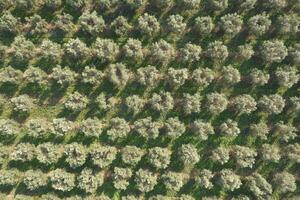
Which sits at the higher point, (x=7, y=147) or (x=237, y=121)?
(x=237, y=121)

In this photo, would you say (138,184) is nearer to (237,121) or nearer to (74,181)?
(74,181)

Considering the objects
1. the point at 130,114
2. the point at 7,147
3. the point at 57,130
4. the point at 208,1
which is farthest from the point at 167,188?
the point at 208,1

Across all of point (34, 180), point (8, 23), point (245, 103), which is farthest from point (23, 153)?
point (245, 103)

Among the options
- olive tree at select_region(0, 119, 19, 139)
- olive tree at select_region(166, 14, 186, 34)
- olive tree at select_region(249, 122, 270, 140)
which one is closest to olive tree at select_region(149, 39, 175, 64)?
olive tree at select_region(166, 14, 186, 34)

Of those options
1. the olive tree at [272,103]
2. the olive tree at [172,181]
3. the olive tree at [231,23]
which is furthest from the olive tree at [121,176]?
the olive tree at [231,23]

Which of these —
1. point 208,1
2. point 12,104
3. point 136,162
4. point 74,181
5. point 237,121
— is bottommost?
point 74,181

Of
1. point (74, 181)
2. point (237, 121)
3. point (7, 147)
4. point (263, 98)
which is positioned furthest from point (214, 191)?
point (7, 147)
